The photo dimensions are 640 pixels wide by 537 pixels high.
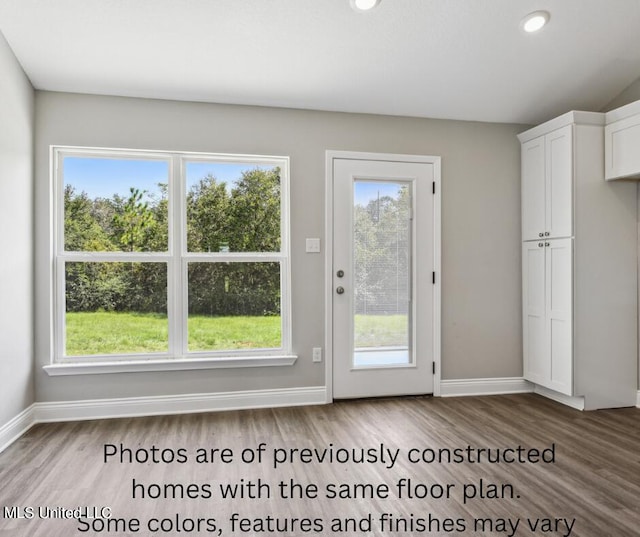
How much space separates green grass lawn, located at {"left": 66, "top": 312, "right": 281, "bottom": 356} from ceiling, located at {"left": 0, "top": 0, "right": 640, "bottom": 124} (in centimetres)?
165

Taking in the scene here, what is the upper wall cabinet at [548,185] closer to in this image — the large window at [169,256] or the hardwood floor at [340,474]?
the hardwood floor at [340,474]

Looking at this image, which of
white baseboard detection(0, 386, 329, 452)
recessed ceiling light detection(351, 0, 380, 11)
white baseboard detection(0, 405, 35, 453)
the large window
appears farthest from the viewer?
the large window

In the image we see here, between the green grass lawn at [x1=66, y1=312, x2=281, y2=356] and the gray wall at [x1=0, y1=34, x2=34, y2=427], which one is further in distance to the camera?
the green grass lawn at [x1=66, y1=312, x2=281, y2=356]

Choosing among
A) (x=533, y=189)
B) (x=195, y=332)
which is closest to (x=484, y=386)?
(x=533, y=189)

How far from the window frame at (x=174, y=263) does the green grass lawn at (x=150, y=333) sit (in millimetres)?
41

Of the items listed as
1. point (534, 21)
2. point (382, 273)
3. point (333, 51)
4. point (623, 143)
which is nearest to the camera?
point (534, 21)

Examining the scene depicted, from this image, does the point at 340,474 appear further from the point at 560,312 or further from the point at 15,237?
the point at 15,237

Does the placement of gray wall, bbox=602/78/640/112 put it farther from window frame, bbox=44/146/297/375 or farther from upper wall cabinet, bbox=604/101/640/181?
window frame, bbox=44/146/297/375

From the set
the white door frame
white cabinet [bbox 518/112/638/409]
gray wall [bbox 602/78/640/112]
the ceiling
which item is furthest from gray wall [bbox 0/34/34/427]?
gray wall [bbox 602/78/640/112]

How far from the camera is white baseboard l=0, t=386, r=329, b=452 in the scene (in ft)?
10.4

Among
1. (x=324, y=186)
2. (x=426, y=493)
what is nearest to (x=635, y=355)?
(x=426, y=493)

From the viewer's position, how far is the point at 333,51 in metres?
3.00

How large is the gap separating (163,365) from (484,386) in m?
2.62

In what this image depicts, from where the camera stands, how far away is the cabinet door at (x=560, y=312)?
3389mm
